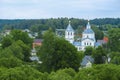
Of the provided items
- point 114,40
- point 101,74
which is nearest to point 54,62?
point 101,74

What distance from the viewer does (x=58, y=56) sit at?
2159 inches

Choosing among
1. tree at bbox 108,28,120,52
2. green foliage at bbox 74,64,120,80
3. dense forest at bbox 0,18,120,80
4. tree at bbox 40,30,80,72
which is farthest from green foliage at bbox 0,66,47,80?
tree at bbox 108,28,120,52

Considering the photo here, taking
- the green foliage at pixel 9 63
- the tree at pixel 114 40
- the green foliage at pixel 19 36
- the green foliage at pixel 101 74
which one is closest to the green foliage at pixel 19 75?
the green foliage at pixel 101 74

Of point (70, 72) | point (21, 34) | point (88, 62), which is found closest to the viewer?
point (70, 72)

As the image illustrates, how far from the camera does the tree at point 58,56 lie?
54.2 metres

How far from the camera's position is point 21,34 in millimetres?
76875

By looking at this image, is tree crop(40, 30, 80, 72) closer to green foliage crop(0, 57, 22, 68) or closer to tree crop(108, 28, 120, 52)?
green foliage crop(0, 57, 22, 68)

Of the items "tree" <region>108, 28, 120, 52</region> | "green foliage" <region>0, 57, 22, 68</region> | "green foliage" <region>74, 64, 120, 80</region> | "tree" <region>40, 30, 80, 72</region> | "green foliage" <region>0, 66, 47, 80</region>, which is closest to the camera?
"green foliage" <region>0, 66, 47, 80</region>

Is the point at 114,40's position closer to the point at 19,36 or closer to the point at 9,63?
the point at 19,36

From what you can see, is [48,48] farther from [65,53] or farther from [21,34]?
[21,34]

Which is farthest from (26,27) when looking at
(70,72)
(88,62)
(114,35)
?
(70,72)

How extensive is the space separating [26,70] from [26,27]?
14751 centimetres

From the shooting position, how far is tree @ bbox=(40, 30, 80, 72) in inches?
2135

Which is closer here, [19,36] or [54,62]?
[54,62]
